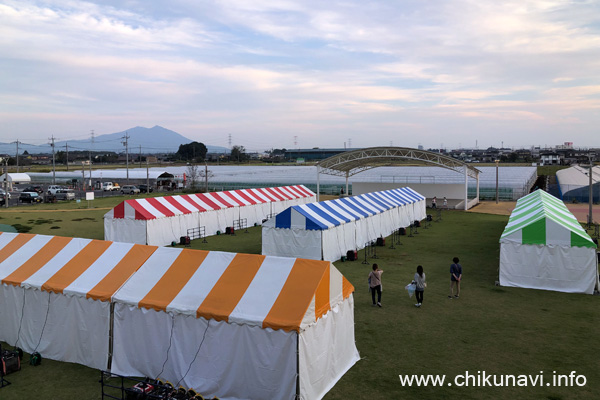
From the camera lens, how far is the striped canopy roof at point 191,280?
26.5 feet

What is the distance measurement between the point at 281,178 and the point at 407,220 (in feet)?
104

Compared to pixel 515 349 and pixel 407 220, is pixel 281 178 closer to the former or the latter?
pixel 407 220

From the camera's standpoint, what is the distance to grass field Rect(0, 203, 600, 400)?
831 centimetres

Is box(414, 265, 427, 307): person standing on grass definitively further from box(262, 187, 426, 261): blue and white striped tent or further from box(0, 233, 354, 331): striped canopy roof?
box(262, 187, 426, 261): blue and white striped tent

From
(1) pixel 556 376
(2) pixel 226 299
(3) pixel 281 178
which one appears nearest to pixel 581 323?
(1) pixel 556 376

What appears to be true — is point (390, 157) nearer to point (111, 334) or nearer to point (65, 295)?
point (65, 295)

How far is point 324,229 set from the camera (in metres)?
18.4

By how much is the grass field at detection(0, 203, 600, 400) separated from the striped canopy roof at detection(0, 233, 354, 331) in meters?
1.66

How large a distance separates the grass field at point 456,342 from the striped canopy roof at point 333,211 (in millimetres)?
2426

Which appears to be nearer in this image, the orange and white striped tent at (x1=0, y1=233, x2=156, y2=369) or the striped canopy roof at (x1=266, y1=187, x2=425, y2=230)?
the orange and white striped tent at (x1=0, y1=233, x2=156, y2=369)

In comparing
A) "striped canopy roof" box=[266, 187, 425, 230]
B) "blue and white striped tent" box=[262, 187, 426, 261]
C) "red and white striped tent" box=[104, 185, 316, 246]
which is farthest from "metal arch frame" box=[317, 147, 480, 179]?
"blue and white striped tent" box=[262, 187, 426, 261]

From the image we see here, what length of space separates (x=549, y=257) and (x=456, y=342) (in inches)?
248

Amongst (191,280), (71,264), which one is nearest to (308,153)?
(71,264)

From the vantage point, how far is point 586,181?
46.9 meters
